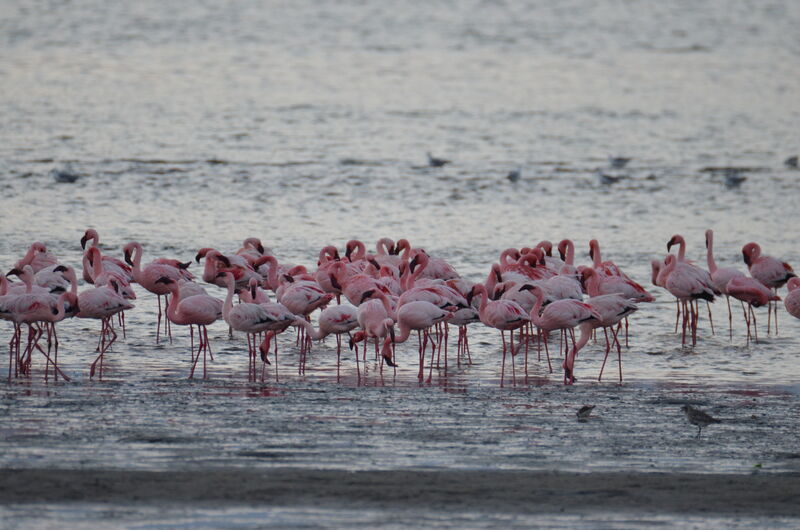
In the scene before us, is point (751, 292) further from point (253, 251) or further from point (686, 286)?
point (253, 251)

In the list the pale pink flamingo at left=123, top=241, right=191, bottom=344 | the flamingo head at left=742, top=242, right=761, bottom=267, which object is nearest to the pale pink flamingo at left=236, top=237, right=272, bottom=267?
the pale pink flamingo at left=123, top=241, right=191, bottom=344

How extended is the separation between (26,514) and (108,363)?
4541 mm

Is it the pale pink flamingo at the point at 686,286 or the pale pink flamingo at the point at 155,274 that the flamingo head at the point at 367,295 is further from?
the pale pink flamingo at the point at 686,286

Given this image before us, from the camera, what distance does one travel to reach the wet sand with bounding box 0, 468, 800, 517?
7.00 metres

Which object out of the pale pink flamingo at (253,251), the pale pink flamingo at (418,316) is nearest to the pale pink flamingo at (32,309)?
the pale pink flamingo at (418,316)

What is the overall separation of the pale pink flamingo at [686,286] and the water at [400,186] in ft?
1.31

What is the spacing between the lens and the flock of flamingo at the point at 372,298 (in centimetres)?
1121

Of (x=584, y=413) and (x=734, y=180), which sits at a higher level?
(x=734, y=180)

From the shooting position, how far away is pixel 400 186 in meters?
25.0

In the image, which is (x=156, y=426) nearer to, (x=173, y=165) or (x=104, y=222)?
(x=104, y=222)

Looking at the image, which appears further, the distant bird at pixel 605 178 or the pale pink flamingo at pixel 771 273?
the distant bird at pixel 605 178

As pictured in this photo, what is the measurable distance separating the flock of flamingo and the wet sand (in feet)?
10.5

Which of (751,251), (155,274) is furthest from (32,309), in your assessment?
(751,251)

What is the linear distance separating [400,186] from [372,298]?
13.4 meters
